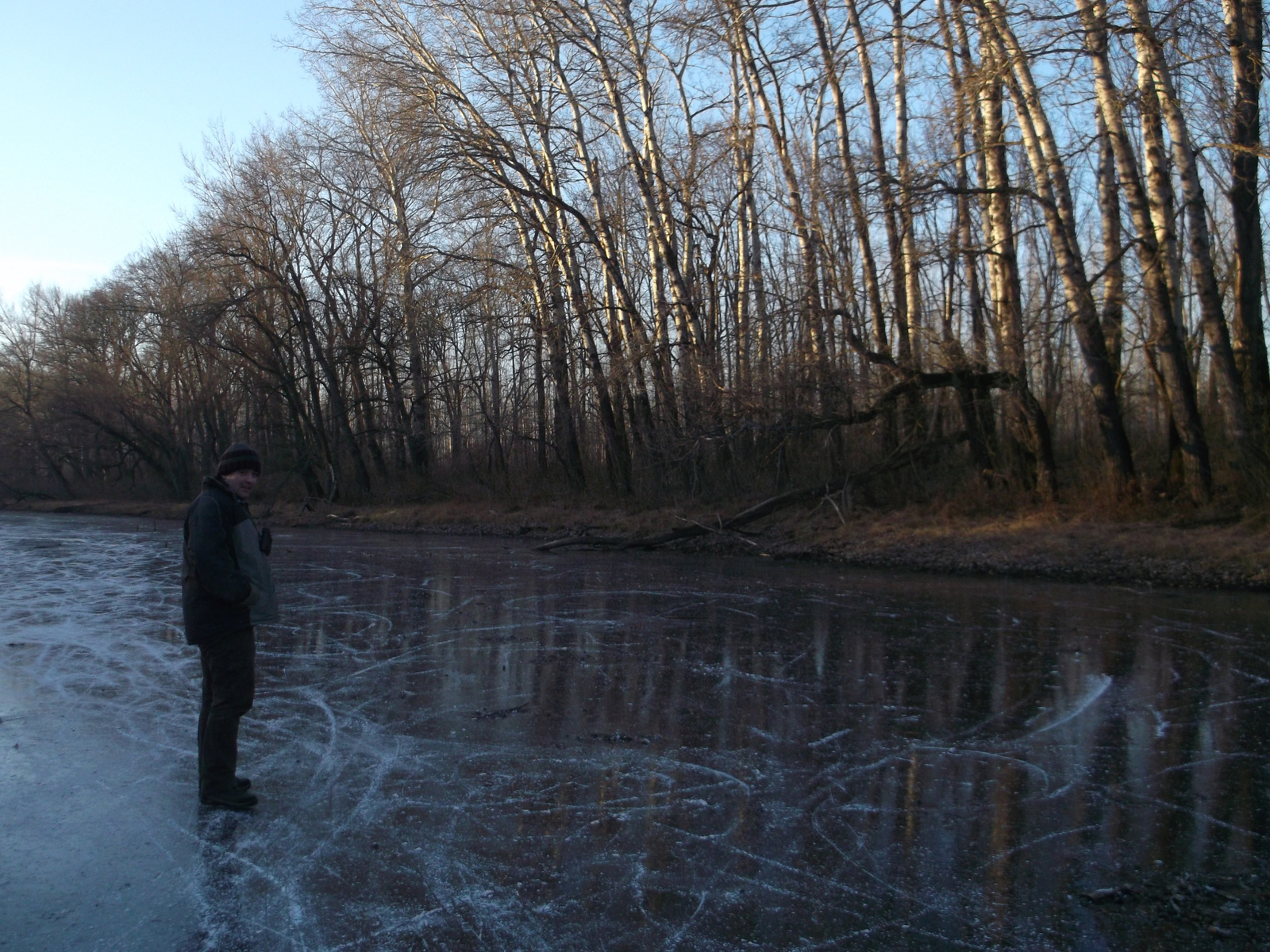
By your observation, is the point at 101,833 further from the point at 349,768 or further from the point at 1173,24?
the point at 1173,24

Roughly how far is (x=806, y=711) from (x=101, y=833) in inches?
176

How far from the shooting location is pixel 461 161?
76.9 ft

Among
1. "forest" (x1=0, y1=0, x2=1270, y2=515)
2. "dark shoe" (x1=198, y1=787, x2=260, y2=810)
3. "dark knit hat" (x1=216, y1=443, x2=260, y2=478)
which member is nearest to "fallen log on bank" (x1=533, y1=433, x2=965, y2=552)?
"forest" (x1=0, y1=0, x2=1270, y2=515)

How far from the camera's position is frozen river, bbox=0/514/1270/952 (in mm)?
3945

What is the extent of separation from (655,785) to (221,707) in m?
2.43

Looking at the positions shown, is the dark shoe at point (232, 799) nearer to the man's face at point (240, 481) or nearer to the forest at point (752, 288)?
the man's face at point (240, 481)

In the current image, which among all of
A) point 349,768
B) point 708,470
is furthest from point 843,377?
point 349,768

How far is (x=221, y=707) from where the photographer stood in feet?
17.4

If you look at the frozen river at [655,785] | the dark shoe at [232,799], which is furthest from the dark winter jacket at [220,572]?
the frozen river at [655,785]

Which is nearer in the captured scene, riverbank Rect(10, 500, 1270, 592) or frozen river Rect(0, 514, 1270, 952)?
frozen river Rect(0, 514, 1270, 952)

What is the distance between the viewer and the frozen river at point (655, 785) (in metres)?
3.95

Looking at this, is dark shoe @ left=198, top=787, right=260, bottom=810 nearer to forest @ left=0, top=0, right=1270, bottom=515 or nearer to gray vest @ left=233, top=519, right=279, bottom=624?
gray vest @ left=233, top=519, right=279, bottom=624

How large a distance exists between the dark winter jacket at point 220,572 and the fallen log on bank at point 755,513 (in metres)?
14.6

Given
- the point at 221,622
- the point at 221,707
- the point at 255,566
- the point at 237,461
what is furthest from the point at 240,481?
the point at 221,707
